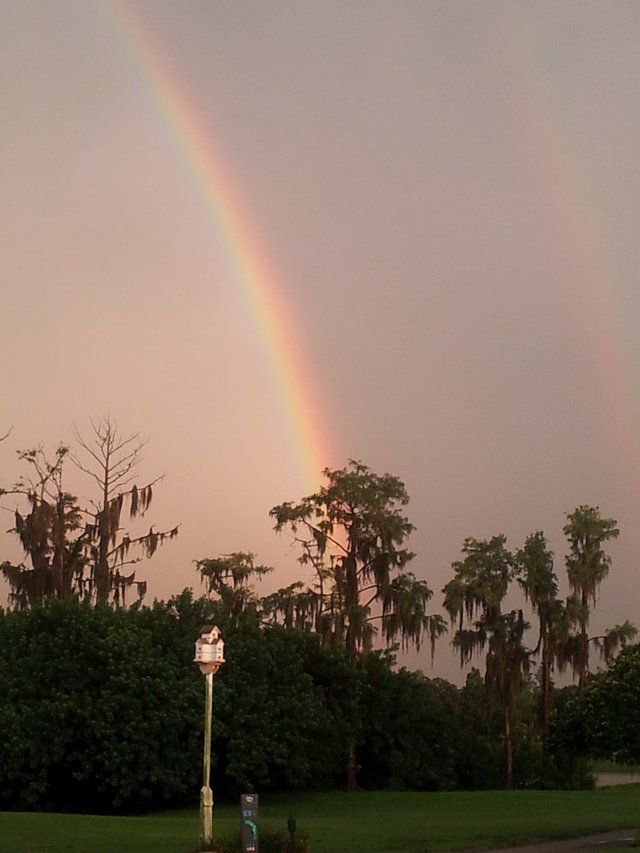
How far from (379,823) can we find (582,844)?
33.3 feet

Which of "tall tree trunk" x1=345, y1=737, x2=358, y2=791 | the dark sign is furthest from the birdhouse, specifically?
"tall tree trunk" x1=345, y1=737, x2=358, y2=791

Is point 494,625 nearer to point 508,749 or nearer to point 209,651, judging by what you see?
point 508,749

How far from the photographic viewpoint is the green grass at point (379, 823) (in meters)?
29.5

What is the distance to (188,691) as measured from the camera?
51.2 m

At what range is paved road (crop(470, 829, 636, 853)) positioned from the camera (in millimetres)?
27859

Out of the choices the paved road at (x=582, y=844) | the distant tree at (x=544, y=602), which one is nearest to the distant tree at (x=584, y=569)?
the distant tree at (x=544, y=602)

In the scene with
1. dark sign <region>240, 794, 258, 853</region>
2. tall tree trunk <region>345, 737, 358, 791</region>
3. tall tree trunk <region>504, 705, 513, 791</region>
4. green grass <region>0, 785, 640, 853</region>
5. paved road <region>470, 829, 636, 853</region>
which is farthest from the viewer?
tall tree trunk <region>504, 705, 513, 791</region>

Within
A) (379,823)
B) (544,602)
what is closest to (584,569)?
(544,602)

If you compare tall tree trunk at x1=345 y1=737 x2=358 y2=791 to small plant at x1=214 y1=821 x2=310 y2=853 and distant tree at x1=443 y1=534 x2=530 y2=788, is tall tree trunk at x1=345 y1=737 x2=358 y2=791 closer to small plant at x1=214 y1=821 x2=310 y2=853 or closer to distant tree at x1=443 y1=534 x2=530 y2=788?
distant tree at x1=443 y1=534 x2=530 y2=788

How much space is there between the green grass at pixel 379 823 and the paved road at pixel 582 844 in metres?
0.83

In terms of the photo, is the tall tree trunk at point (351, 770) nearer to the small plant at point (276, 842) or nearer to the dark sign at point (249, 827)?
the small plant at point (276, 842)

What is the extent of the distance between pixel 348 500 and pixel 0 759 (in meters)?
21.5

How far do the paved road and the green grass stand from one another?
825 mm

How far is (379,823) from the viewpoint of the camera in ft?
126
